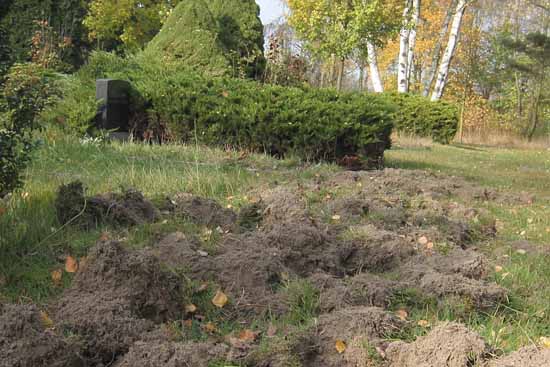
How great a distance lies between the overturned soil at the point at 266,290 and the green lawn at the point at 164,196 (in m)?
0.16

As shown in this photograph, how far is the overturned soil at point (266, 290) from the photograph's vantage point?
1911 mm

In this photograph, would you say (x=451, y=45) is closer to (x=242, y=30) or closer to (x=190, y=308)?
(x=242, y=30)

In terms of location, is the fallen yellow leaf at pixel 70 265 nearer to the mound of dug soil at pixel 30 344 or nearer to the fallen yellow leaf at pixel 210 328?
the mound of dug soil at pixel 30 344

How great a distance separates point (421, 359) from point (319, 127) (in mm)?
5251

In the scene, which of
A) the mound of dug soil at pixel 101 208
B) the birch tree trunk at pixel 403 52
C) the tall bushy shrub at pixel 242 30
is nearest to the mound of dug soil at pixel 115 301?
the mound of dug soil at pixel 101 208

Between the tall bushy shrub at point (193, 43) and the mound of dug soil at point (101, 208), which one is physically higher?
the tall bushy shrub at point (193, 43)

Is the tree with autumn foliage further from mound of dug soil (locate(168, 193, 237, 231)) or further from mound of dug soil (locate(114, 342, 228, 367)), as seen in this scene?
mound of dug soil (locate(114, 342, 228, 367))

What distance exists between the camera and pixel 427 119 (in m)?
16.8

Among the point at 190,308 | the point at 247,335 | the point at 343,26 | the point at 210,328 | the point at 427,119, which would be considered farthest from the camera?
the point at 427,119

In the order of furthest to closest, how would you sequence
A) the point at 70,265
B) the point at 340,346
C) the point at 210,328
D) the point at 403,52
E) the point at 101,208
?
1. the point at 403,52
2. the point at 101,208
3. the point at 70,265
4. the point at 210,328
5. the point at 340,346

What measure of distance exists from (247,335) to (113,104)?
6.08 metres

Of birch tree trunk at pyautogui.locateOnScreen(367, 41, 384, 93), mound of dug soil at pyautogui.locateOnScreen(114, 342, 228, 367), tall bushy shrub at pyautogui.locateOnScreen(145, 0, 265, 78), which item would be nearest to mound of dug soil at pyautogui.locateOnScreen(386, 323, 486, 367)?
mound of dug soil at pyautogui.locateOnScreen(114, 342, 228, 367)

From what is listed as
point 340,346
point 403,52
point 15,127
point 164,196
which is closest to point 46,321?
point 340,346

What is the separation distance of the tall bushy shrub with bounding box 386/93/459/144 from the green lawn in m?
8.31
